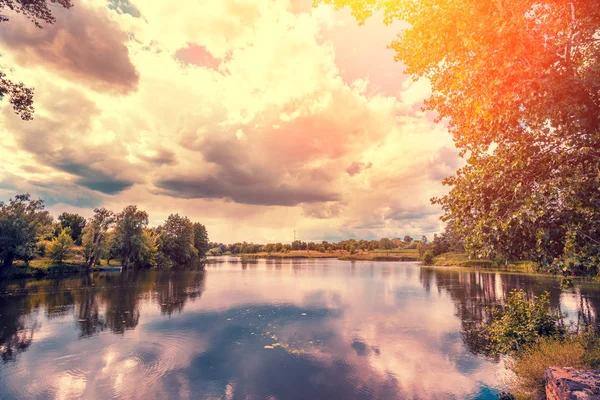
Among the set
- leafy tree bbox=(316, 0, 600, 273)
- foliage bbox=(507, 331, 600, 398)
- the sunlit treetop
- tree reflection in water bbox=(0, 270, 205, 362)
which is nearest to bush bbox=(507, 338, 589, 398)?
foliage bbox=(507, 331, 600, 398)

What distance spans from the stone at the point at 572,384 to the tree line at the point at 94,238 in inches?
3081

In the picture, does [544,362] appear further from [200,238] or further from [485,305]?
[200,238]

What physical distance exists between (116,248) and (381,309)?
81.8m

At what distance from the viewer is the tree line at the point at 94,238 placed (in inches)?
2314

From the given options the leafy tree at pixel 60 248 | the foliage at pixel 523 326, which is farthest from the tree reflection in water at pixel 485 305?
the leafy tree at pixel 60 248

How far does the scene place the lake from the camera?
45.7ft

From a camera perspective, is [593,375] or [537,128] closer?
[593,375]

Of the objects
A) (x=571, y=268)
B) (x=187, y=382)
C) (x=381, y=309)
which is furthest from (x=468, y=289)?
(x=187, y=382)

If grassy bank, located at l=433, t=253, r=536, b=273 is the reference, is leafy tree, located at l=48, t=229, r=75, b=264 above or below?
above

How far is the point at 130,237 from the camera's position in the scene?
Result: 84.9 meters

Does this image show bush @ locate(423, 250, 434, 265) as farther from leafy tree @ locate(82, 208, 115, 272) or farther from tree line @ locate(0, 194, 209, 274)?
leafy tree @ locate(82, 208, 115, 272)

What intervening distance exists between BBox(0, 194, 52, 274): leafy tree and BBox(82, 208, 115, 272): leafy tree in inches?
453

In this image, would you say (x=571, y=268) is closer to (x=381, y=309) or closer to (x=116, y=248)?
(x=381, y=309)

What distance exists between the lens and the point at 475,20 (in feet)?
33.1
